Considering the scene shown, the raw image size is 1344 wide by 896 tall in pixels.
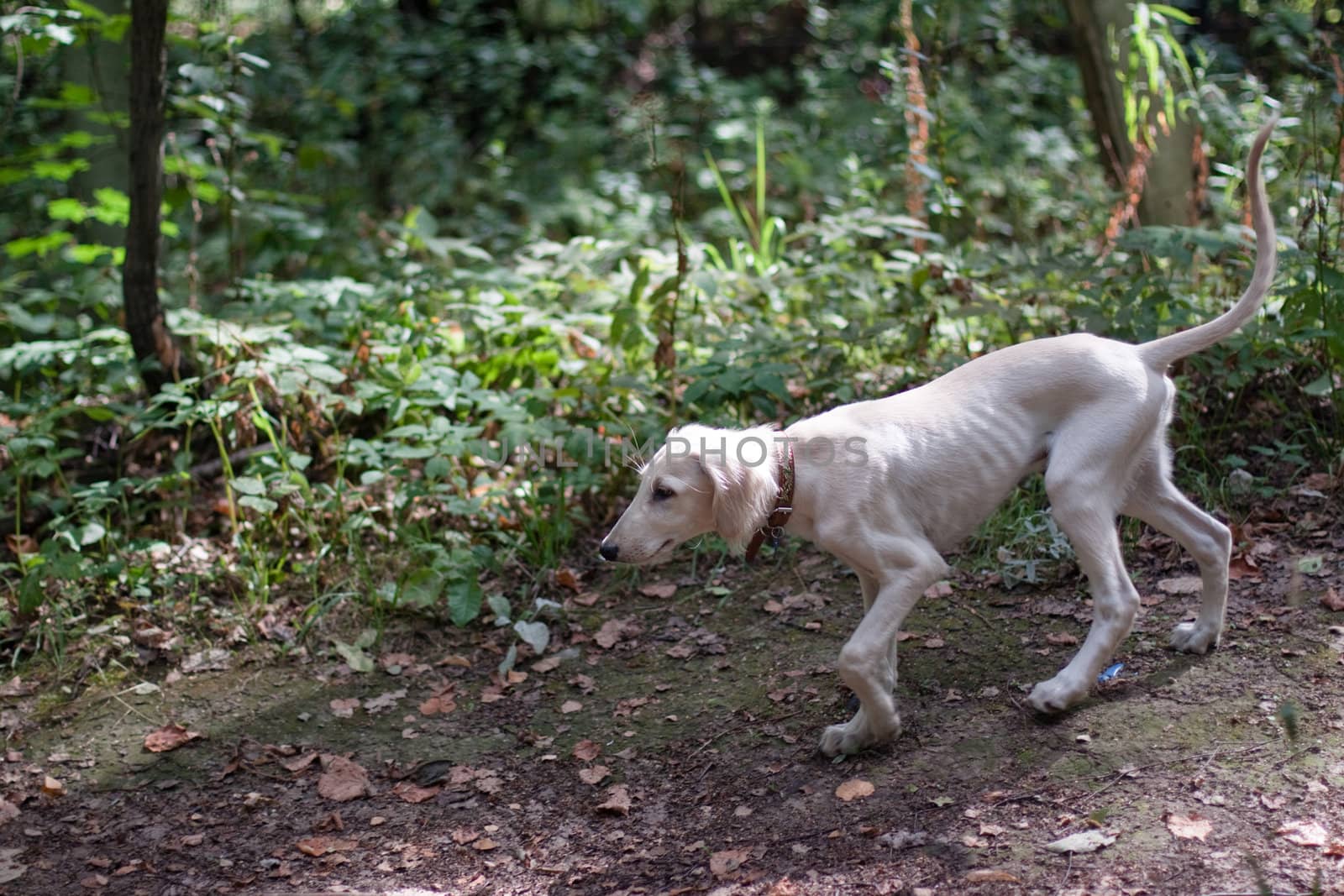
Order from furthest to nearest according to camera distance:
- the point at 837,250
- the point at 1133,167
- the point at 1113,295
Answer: the point at 837,250 → the point at 1133,167 → the point at 1113,295

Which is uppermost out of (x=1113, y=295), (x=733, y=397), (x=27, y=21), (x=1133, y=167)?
(x=27, y=21)

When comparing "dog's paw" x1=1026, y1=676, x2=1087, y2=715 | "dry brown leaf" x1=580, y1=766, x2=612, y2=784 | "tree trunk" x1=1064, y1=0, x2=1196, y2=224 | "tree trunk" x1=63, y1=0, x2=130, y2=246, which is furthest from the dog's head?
"tree trunk" x1=63, y1=0, x2=130, y2=246

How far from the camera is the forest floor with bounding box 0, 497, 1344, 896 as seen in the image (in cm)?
293

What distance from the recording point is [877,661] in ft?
10.5

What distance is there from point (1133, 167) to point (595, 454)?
3.60 meters

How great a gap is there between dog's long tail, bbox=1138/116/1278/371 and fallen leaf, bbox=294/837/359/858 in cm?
299

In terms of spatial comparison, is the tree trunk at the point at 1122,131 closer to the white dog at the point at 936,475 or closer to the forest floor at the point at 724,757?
the forest floor at the point at 724,757

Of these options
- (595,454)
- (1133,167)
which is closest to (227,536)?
(595,454)

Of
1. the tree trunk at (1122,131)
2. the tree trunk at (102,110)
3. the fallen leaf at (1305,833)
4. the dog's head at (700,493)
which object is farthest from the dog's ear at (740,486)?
the tree trunk at (102,110)

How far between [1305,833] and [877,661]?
115 cm

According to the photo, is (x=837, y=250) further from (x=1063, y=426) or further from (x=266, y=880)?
(x=266, y=880)

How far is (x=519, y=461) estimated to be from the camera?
5.36m

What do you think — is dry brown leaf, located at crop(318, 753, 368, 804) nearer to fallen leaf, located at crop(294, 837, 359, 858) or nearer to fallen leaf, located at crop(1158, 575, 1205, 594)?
fallen leaf, located at crop(294, 837, 359, 858)

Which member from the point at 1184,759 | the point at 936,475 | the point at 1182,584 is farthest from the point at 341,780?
the point at 1182,584
